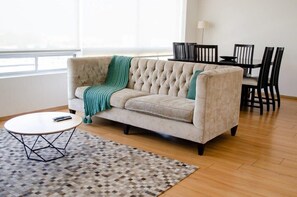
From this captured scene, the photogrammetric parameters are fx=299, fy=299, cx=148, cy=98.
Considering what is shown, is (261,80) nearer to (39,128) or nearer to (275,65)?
(275,65)

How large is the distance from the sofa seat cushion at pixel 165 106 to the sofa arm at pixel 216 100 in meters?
0.11

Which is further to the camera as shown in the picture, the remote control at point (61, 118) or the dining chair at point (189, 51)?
the dining chair at point (189, 51)

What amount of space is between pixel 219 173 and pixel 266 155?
2.48 ft

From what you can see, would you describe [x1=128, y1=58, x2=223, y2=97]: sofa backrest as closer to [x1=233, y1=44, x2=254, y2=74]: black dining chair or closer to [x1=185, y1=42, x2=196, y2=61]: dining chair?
[x1=185, y1=42, x2=196, y2=61]: dining chair

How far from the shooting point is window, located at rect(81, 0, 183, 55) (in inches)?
190

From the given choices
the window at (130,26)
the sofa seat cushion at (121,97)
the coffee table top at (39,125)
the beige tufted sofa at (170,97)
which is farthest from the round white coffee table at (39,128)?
the window at (130,26)

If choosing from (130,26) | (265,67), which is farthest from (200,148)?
(130,26)

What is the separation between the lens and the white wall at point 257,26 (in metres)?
6.03

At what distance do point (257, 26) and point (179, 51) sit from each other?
2.19 m

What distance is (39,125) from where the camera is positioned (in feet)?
8.86

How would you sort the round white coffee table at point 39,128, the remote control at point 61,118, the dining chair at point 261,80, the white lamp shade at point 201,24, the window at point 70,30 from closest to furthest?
1. the round white coffee table at point 39,128
2. the remote control at point 61,118
3. the window at point 70,30
4. the dining chair at point 261,80
5. the white lamp shade at point 201,24

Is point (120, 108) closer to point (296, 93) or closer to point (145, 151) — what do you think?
point (145, 151)

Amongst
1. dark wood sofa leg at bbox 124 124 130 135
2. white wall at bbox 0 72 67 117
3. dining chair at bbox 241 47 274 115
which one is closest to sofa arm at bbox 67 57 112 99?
white wall at bbox 0 72 67 117

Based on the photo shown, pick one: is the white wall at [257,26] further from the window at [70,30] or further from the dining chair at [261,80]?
the dining chair at [261,80]
